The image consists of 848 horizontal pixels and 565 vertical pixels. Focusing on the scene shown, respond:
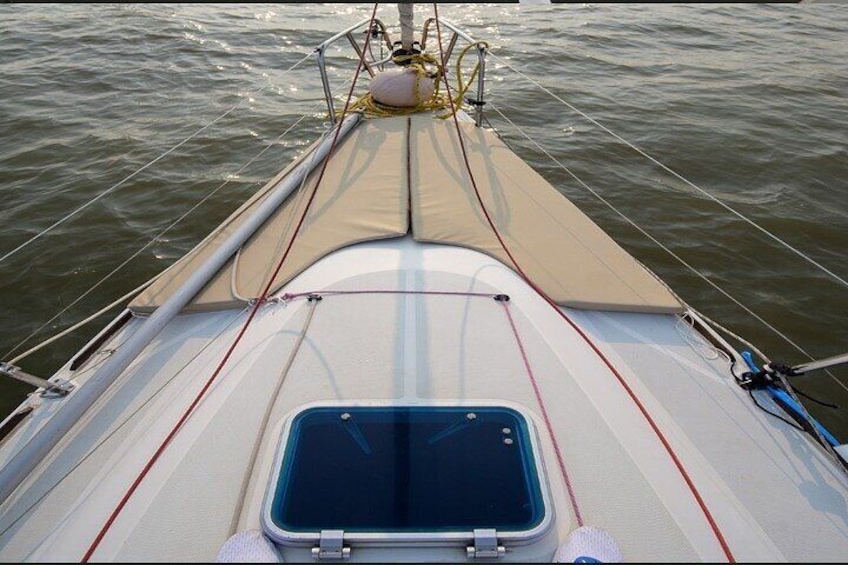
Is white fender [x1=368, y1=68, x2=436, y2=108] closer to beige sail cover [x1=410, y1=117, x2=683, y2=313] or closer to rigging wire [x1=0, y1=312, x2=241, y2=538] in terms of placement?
beige sail cover [x1=410, y1=117, x2=683, y2=313]

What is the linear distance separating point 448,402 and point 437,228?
1.36 meters

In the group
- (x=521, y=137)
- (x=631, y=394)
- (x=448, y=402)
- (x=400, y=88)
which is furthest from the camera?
(x=521, y=137)

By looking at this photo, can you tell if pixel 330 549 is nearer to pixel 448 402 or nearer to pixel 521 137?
pixel 448 402

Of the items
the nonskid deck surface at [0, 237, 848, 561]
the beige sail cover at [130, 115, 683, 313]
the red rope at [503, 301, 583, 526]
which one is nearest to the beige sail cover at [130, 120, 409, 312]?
the beige sail cover at [130, 115, 683, 313]

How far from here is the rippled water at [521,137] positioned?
4.39 meters

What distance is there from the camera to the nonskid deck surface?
1.58 metres

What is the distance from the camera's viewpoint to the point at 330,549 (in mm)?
1388

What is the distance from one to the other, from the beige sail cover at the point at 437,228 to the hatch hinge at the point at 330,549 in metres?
1.47

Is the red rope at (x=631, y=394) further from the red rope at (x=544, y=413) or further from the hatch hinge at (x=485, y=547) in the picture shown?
the hatch hinge at (x=485, y=547)

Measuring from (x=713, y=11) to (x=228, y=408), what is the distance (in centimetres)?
1725

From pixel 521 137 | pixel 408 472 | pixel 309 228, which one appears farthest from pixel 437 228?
pixel 521 137

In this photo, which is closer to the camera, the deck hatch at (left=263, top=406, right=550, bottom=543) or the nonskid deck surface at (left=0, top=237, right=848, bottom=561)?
the deck hatch at (left=263, top=406, right=550, bottom=543)

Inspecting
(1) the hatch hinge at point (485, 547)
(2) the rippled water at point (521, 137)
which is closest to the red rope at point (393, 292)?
(1) the hatch hinge at point (485, 547)

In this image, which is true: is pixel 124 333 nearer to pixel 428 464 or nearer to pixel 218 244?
pixel 218 244
